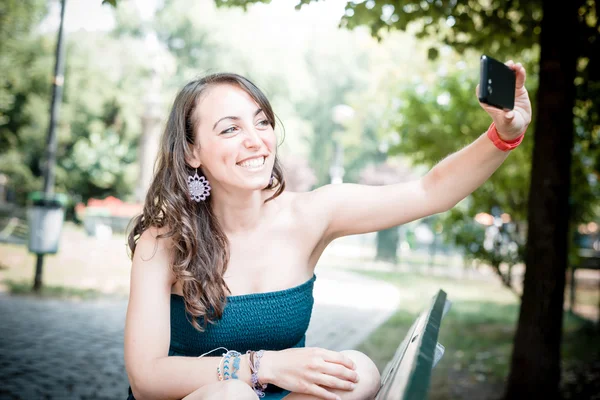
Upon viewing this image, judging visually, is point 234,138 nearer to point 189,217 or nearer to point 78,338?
point 189,217

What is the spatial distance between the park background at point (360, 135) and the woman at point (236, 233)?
33 cm

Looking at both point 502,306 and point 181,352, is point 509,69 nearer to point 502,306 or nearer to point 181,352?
point 181,352

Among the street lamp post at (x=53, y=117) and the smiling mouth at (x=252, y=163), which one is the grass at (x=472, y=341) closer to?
the smiling mouth at (x=252, y=163)

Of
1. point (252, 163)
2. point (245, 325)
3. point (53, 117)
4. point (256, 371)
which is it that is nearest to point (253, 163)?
point (252, 163)

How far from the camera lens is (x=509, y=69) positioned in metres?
1.78

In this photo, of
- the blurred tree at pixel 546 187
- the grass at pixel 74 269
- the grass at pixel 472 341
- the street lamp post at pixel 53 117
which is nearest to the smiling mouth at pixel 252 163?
the grass at pixel 472 341

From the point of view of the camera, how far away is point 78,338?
670 cm

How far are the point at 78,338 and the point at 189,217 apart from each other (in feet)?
16.9

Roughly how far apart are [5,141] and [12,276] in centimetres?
1445

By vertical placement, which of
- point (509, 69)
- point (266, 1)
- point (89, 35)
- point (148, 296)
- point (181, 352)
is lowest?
point (181, 352)

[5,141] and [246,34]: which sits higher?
[246,34]

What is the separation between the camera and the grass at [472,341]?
6.03 m

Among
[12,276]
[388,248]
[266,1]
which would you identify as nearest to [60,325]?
[12,276]

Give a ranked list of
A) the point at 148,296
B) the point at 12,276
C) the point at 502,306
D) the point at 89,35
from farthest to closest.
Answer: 1. the point at 89,35
2. the point at 502,306
3. the point at 12,276
4. the point at 148,296
